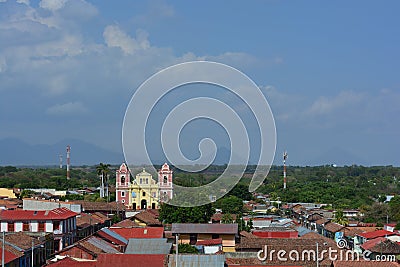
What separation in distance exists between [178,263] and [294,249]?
6.22 metres

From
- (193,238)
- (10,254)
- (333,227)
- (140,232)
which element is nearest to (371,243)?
(193,238)

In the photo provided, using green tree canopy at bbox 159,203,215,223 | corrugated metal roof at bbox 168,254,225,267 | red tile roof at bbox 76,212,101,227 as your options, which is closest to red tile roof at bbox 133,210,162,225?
green tree canopy at bbox 159,203,215,223

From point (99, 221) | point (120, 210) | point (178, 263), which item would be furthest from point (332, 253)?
point (120, 210)

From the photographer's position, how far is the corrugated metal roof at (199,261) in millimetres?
19625

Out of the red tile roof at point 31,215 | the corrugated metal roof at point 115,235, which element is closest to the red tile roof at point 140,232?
the corrugated metal roof at point 115,235

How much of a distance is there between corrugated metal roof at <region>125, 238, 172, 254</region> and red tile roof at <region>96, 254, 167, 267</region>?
3223mm

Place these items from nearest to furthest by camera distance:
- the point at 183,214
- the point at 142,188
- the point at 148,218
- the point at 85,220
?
the point at 85,220
the point at 183,214
the point at 148,218
the point at 142,188

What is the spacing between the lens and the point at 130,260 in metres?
20.2

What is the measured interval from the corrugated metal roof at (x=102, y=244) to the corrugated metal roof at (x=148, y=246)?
0.67m

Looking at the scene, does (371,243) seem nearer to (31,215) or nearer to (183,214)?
(183,214)

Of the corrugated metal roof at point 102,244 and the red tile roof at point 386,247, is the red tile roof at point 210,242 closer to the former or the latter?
the corrugated metal roof at point 102,244

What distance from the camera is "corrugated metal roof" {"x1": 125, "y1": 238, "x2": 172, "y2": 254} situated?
23828 mm

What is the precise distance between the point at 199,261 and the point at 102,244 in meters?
6.73

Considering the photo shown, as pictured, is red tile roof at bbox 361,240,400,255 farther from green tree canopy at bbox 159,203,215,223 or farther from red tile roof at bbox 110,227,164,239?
green tree canopy at bbox 159,203,215,223
